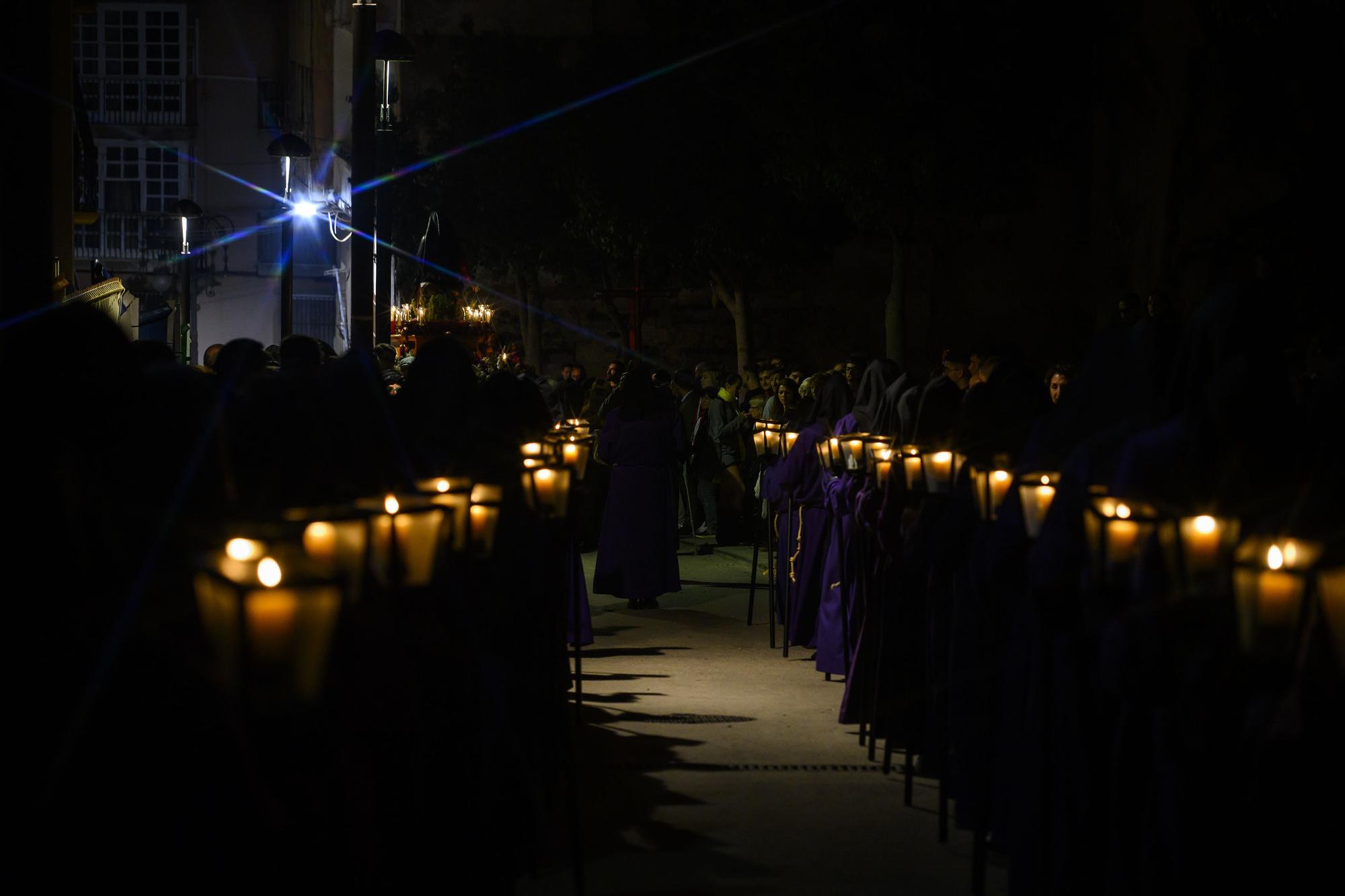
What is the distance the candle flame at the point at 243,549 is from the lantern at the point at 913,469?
4902 mm

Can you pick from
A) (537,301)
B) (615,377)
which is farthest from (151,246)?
(615,377)

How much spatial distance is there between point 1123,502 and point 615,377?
19.7 m

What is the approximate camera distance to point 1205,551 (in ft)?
13.8

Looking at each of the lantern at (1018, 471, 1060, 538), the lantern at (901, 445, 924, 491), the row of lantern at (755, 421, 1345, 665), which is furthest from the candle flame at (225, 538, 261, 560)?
the lantern at (901, 445, 924, 491)

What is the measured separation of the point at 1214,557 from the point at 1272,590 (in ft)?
1.99

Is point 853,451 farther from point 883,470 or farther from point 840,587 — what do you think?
point 840,587

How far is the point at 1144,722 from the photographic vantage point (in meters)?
5.24

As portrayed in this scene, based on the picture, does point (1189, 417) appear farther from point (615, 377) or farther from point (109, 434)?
point (615, 377)

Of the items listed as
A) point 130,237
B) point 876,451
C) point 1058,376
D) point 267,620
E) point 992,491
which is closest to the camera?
point 267,620

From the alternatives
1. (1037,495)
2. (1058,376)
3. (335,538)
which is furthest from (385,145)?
(335,538)

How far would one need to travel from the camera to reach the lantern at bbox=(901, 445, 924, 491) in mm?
7820

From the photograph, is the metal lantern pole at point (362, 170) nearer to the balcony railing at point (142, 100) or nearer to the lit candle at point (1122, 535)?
the lit candle at point (1122, 535)

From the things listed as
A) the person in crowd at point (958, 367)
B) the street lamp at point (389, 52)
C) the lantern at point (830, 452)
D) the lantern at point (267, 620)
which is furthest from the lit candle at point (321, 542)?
the street lamp at point (389, 52)

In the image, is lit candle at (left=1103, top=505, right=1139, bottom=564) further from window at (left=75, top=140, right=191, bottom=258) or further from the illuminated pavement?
Result: window at (left=75, top=140, right=191, bottom=258)
